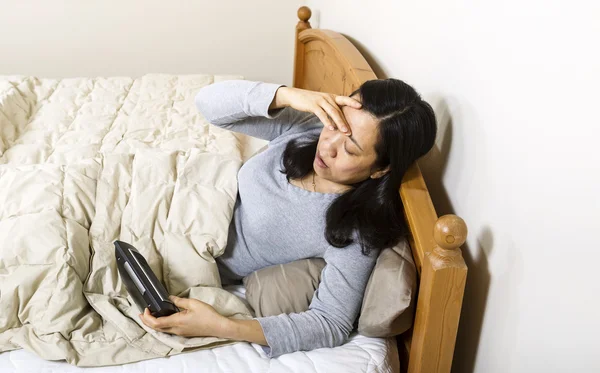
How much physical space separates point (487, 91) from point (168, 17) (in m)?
2.12

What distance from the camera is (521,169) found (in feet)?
2.48

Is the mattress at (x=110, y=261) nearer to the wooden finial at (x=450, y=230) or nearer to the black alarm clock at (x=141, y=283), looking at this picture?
the black alarm clock at (x=141, y=283)

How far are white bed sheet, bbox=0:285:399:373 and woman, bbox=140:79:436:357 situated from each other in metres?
0.02

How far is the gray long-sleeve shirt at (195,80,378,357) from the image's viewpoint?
98 cm

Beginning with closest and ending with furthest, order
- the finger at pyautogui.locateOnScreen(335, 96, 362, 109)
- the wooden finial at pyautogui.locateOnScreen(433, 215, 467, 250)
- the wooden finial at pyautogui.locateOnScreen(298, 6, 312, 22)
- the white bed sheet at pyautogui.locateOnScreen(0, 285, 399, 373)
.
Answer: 1. the wooden finial at pyautogui.locateOnScreen(433, 215, 467, 250)
2. the white bed sheet at pyautogui.locateOnScreen(0, 285, 399, 373)
3. the finger at pyautogui.locateOnScreen(335, 96, 362, 109)
4. the wooden finial at pyautogui.locateOnScreen(298, 6, 312, 22)

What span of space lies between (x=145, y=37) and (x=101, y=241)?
1.80 m

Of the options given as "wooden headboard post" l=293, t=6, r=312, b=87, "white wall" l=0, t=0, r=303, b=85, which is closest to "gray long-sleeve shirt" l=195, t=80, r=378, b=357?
"wooden headboard post" l=293, t=6, r=312, b=87

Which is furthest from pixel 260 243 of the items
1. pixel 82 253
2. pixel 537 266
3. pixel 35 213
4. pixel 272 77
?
pixel 272 77

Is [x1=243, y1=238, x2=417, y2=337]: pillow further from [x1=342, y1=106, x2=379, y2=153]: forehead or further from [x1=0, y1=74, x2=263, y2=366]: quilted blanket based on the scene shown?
[x1=342, y1=106, x2=379, y2=153]: forehead

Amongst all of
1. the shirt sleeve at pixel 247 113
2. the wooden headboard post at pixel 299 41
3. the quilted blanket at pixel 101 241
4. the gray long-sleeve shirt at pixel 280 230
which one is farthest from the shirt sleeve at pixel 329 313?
the wooden headboard post at pixel 299 41

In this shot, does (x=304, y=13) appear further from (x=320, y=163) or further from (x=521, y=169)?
(x=521, y=169)

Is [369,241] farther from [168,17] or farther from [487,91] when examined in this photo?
[168,17]

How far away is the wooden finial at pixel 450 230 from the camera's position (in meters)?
0.78

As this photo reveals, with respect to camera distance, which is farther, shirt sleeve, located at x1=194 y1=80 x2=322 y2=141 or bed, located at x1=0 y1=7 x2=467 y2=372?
shirt sleeve, located at x1=194 y1=80 x2=322 y2=141
